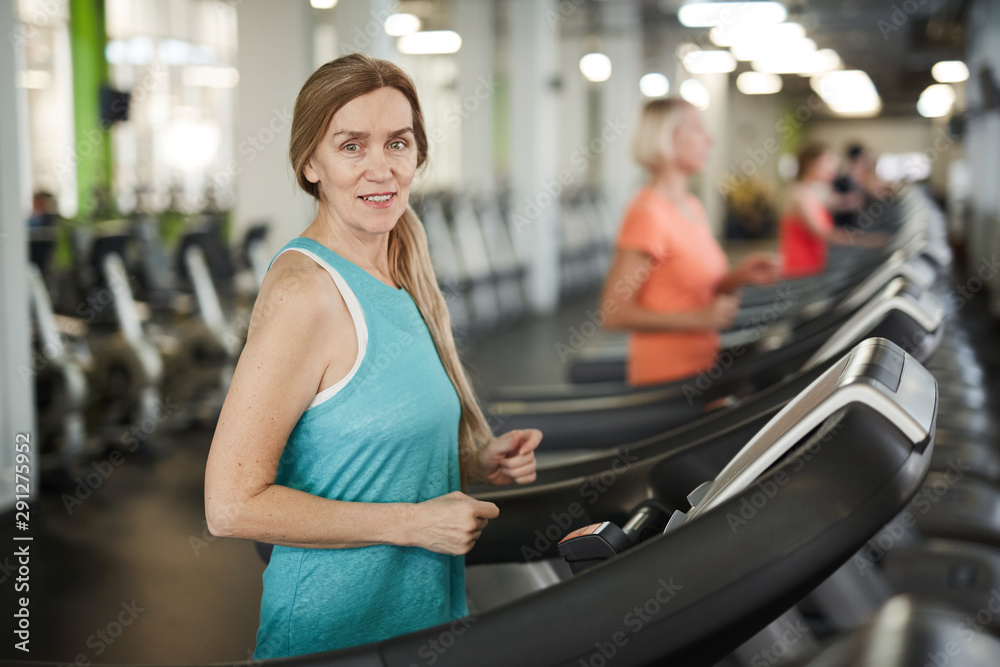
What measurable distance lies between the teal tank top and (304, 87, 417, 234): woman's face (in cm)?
6

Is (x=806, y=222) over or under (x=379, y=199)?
under

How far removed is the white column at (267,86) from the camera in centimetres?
515

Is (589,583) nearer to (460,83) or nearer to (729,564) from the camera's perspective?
(729,564)

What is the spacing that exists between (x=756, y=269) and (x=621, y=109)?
11.1 metres

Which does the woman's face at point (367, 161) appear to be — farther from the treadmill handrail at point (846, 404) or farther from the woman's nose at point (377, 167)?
the treadmill handrail at point (846, 404)

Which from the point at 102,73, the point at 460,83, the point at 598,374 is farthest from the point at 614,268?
the point at 102,73

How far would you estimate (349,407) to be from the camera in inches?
39.2

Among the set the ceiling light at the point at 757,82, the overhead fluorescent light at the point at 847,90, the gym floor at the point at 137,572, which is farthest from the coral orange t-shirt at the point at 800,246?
the overhead fluorescent light at the point at 847,90

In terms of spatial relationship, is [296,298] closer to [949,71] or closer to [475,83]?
[475,83]

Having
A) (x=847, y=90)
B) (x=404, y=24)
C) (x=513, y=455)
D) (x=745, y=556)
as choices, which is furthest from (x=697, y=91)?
(x=745, y=556)

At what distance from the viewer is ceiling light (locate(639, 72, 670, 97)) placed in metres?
15.9

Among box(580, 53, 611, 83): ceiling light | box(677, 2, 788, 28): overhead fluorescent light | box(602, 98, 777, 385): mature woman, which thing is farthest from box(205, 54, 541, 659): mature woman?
box(580, 53, 611, 83): ceiling light

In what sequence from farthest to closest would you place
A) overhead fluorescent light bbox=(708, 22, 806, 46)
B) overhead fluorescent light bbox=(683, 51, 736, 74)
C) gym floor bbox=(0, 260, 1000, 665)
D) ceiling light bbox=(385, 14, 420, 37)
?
overhead fluorescent light bbox=(683, 51, 736, 74) → ceiling light bbox=(385, 14, 420, 37) → overhead fluorescent light bbox=(708, 22, 806, 46) → gym floor bbox=(0, 260, 1000, 665)

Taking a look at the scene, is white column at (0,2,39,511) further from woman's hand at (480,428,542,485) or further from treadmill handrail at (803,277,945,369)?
treadmill handrail at (803,277,945,369)
